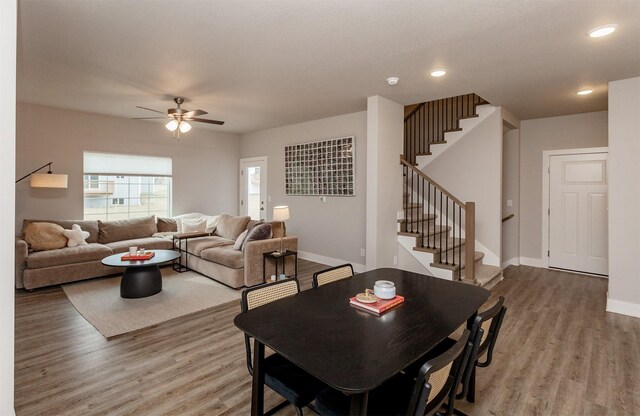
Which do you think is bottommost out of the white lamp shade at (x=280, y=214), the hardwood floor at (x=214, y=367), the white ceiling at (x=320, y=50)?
the hardwood floor at (x=214, y=367)

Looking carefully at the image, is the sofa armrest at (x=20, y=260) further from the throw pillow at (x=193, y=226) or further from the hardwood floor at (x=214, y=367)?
the throw pillow at (x=193, y=226)

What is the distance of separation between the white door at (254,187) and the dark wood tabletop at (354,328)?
5.19 m

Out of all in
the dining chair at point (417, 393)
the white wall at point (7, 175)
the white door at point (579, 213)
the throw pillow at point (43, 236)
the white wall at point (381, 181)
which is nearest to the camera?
the dining chair at point (417, 393)

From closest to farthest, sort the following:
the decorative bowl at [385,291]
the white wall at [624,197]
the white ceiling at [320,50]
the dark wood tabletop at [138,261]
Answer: the decorative bowl at [385,291] → the white ceiling at [320,50] → the white wall at [624,197] → the dark wood tabletop at [138,261]

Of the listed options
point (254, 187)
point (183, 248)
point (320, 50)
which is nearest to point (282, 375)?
point (320, 50)

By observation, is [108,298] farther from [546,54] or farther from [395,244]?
[546,54]

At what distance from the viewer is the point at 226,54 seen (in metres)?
3.10

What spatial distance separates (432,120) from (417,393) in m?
5.73

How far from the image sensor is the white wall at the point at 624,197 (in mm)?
3576

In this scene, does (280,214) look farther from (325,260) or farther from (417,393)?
(417,393)

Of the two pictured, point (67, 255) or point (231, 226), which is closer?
point (67, 255)

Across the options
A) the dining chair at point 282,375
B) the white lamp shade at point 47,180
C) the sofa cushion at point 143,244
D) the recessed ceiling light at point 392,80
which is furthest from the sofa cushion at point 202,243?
the recessed ceiling light at point 392,80

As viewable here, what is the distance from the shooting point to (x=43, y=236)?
4.60 m

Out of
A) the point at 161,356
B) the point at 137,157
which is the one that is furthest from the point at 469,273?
the point at 137,157
